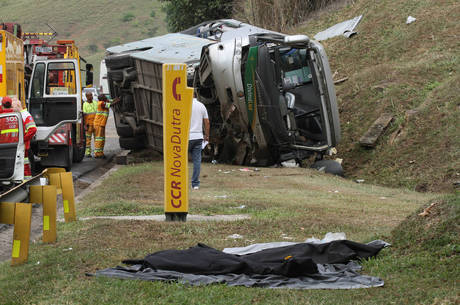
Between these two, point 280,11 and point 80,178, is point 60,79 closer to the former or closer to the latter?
point 80,178

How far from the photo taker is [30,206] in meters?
7.25

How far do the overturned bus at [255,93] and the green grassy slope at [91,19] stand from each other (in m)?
73.5

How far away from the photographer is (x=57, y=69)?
17.9 meters

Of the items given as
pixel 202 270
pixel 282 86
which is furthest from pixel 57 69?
pixel 202 270

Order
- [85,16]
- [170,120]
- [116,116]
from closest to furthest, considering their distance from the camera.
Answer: [170,120] < [116,116] < [85,16]

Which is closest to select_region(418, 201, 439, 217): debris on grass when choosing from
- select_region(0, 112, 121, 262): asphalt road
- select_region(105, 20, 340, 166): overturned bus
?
select_region(0, 112, 121, 262): asphalt road

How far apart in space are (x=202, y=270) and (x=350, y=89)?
52.6ft

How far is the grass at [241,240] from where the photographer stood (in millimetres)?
5594

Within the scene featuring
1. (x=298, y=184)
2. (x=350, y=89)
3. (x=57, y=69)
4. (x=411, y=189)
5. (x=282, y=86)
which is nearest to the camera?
(x=298, y=184)

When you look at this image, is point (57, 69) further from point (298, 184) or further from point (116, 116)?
point (298, 184)

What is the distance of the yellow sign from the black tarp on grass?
84.4 inches

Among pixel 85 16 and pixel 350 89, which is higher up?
pixel 85 16

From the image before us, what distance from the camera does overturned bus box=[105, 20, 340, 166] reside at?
1622cm

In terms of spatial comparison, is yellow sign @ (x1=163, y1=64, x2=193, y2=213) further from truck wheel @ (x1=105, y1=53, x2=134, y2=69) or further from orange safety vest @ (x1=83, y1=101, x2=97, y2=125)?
orange safety vest @ (x1=83, y1=101, x2=97, y2=125)
